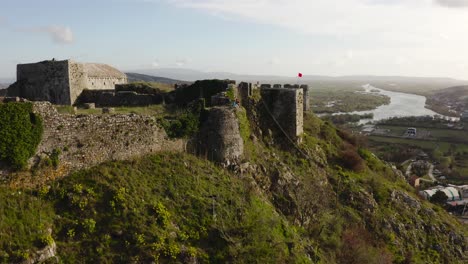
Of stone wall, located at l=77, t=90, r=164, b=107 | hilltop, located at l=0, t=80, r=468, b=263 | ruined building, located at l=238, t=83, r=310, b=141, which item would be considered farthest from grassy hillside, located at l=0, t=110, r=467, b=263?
stone wall, located at l=77, t=90, r=164, b=107

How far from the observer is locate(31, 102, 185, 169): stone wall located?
1645 cm

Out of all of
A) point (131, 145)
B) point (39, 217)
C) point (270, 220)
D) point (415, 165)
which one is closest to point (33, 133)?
point (39, 217)

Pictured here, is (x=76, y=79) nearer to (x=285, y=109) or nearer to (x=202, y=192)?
(x=202, y=192)

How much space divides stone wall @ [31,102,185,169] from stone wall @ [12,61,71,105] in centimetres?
795

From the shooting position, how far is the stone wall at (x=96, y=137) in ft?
54.0

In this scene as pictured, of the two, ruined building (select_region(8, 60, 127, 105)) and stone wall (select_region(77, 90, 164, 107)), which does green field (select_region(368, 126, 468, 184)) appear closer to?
stone wall (select_region(77, 90, 164, 107))

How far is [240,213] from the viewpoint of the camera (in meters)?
19.9

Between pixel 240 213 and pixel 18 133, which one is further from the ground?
pixel 18 133

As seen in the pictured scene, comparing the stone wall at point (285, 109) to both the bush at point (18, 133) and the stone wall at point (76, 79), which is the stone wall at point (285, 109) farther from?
the bush at point (18, 133)

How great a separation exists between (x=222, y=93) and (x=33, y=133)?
40.3 ft

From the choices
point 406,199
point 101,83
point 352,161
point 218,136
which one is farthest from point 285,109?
point 101,83

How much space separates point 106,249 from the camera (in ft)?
49.3

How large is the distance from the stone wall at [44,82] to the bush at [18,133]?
32.7 ft

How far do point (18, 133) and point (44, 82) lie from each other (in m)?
10.9
